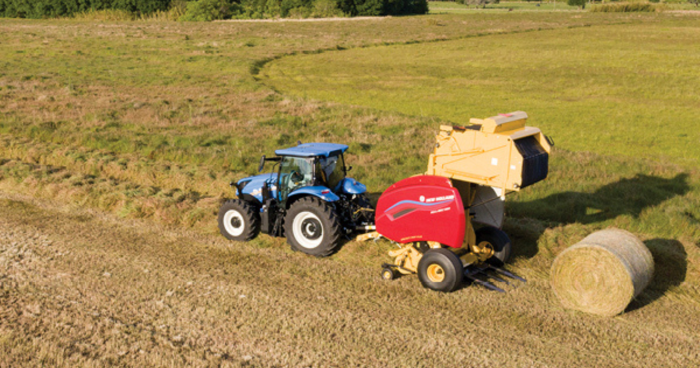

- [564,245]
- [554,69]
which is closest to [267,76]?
[554,69]

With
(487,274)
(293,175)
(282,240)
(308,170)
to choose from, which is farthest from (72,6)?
(487,274)

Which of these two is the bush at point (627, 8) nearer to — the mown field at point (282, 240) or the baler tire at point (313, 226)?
the mown field at point (282, 240)

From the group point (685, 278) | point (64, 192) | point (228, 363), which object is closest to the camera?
point (228, 363)

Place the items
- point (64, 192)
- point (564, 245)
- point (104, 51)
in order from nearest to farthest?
point (564, 245) < point (64, 192) < point (104, 51)

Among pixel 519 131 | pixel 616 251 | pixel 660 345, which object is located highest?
pixel 519 131

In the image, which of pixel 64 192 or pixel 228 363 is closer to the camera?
pixel 228 363

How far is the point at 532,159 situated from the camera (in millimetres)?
9109

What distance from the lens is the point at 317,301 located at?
937cm

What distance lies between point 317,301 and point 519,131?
14.3ft

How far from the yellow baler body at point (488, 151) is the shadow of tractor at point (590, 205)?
9.55 feet

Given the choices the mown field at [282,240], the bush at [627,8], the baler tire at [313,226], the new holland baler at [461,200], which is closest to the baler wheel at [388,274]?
the new holland baler at [461,200]

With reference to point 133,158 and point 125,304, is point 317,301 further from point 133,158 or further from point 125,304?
point 133,158

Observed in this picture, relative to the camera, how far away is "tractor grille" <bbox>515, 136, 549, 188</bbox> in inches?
353

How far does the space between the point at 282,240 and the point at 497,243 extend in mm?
4387
